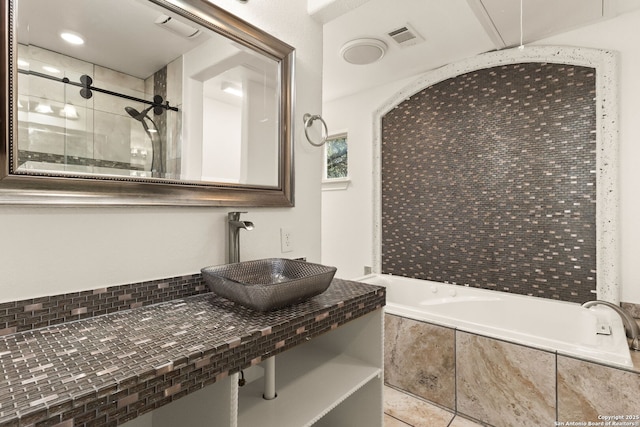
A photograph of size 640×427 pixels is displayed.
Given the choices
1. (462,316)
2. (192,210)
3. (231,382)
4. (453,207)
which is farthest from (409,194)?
(231,382)

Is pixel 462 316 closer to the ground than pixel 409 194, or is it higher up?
closer to the ground

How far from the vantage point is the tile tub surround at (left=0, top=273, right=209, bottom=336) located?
864 mm

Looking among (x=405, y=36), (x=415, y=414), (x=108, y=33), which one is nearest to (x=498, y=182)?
(x=405, y=36)

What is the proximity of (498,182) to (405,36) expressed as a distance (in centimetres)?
144

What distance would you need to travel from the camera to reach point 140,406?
0.64 metres

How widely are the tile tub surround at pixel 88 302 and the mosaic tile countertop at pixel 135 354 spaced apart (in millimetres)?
29

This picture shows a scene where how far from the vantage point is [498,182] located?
111 inches

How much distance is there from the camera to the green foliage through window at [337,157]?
3.97m

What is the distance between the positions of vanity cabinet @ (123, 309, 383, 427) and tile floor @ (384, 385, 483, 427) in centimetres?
73

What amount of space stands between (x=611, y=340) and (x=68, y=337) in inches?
97.3

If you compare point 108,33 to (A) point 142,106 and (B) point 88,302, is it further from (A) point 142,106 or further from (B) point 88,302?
(B) point 88,302

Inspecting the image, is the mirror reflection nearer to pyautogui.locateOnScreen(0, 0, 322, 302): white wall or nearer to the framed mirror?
the framed mirror

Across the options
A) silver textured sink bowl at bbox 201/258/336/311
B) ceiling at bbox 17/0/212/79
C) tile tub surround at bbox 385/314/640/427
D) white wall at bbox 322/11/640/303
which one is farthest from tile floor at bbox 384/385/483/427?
ceiling at bbox 17/0/212/79

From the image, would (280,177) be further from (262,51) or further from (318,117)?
(262,51)
